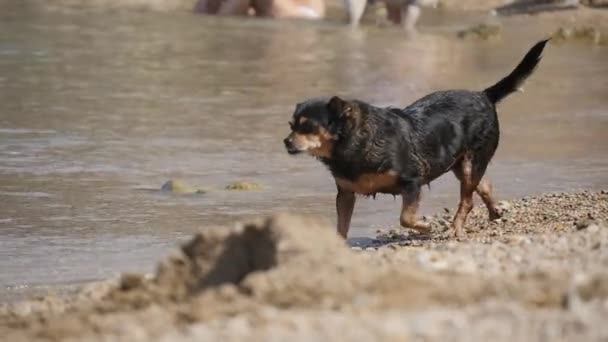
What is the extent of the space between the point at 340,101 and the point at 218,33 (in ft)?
43.2

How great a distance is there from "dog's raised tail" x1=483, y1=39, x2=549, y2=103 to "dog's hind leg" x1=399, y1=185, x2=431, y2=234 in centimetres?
109

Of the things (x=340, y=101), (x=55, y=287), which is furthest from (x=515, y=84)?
(x=55, y=287)

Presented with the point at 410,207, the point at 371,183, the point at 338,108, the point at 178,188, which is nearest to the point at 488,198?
the point at 410,207

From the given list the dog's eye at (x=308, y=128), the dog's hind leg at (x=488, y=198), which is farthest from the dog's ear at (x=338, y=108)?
A: the dog's hind leg at (x=488, y=198)

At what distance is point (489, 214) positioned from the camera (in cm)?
926

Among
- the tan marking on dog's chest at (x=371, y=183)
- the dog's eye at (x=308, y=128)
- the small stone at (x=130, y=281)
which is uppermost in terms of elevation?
the dog's eye at (x=308, y=128)

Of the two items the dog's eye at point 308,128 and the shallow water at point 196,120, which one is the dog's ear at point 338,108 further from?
the shallow water at point 196,120

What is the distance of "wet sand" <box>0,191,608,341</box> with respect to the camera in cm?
460

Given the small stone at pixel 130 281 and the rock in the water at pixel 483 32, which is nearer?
the small stone at pixel 130 281

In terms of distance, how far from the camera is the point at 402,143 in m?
8.32

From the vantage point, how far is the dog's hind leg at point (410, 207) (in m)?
8.28

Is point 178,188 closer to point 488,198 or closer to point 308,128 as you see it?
point 488,198

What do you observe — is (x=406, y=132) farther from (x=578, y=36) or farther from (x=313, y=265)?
(x=578, y=36)

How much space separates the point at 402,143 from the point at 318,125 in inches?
21.0
